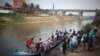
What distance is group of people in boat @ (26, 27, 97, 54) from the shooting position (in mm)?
4465

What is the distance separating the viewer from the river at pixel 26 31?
451cm

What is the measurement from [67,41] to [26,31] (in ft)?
2.09

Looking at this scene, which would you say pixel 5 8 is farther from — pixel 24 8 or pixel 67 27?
pixel 67 27

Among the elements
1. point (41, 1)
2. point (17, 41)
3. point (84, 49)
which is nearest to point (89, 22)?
point (84, 49)

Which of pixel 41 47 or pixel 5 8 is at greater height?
pixel 5 8

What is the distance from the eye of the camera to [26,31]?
4582mm

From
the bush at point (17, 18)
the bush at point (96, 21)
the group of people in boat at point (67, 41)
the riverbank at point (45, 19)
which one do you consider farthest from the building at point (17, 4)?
the bush at point (96, 21)

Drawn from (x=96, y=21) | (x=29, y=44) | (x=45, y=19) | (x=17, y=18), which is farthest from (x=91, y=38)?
(x=17, y=18)

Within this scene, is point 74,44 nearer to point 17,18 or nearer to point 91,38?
point 91,38

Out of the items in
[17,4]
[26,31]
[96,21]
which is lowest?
[26,31]

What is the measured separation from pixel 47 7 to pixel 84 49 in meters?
0.84

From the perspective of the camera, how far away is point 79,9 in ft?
15.1

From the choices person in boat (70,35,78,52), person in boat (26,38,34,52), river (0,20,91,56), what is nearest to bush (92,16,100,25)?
river (0,20,91,56)

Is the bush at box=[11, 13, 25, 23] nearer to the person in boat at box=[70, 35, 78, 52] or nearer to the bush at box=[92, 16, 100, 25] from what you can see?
the person in boat at box=[70, 35, 78, 52]
